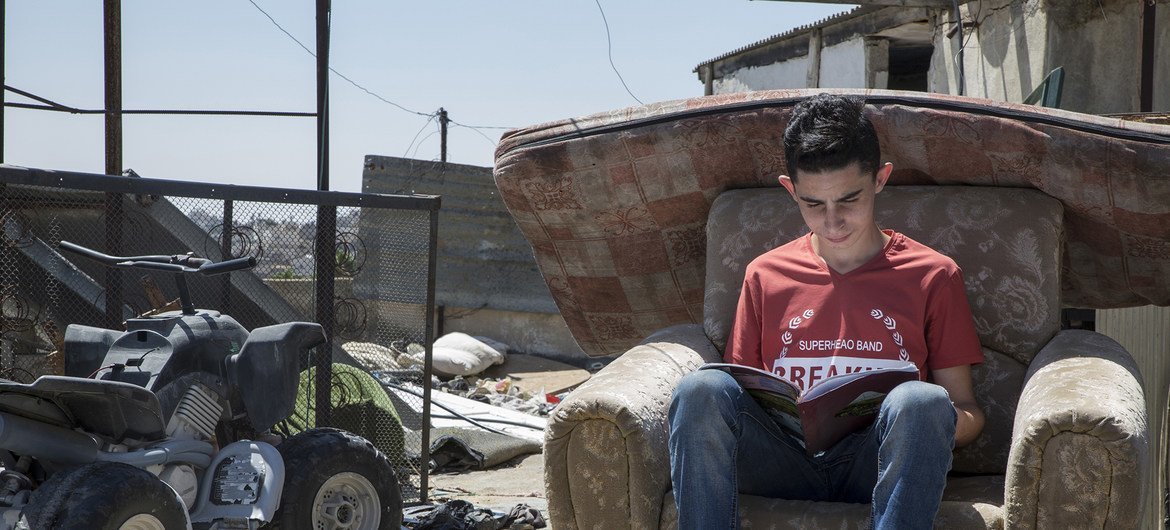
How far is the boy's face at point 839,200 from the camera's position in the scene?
253cm

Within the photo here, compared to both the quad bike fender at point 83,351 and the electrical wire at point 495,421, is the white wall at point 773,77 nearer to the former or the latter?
the electrical wire at point 495,421

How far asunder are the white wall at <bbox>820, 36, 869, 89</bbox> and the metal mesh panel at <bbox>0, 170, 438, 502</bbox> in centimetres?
974

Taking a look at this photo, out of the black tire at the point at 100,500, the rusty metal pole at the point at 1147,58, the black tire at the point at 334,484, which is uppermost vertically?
the rusty metal pole at the point at 1147,58

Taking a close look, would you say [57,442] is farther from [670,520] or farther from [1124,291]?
[1124,291]

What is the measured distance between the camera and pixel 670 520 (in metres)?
2.33

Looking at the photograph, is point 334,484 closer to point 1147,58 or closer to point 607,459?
point 607,459

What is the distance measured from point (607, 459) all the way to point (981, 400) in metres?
1.16

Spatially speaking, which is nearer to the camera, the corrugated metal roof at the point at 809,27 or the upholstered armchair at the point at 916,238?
the upholstered armchair at the point at 916,238

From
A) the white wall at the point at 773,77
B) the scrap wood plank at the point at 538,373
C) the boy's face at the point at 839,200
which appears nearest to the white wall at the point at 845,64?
the white wall at the point at 773,77

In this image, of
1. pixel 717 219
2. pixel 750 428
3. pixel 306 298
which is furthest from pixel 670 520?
pixel 306 298

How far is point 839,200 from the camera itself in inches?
101

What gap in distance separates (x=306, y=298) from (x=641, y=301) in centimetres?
152

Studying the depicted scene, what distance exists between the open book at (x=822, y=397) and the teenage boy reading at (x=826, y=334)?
4 centimetres

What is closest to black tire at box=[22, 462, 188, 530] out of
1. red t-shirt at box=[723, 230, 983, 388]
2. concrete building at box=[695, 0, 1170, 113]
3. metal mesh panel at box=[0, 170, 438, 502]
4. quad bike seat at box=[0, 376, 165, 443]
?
quad bike seat at box=[0, 376, 165, 443]
